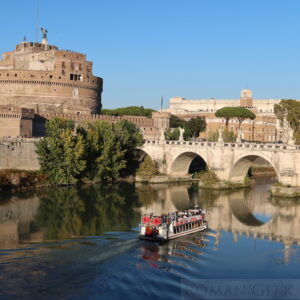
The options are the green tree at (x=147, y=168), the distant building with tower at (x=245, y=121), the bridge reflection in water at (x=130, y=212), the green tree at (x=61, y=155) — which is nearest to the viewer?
the bridge reflection in water at (x=130, y=212)

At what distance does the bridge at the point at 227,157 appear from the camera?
3328cm

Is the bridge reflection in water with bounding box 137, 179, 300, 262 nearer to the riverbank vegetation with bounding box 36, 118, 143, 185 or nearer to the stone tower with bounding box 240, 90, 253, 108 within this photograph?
the riverbank vegetation with bounding box 36, 118, 143, 185

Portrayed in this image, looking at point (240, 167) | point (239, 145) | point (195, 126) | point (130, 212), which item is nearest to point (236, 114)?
point (195, 126)

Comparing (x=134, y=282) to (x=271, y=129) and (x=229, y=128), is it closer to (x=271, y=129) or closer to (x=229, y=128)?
(x=229, y=128)

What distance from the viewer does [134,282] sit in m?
15.7

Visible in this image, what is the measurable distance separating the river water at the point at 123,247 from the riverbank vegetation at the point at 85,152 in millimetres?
3469

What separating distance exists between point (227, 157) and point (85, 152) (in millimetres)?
10102

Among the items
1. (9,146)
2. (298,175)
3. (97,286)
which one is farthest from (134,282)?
(9,146)

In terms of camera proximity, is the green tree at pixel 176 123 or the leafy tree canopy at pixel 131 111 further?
the leafy tree canopy at pixel 131 111

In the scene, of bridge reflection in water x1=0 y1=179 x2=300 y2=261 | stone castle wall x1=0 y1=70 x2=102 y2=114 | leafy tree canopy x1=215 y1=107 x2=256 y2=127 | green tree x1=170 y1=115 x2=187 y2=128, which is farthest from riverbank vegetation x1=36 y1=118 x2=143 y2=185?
leafy tree canopy x1=215 y1=107 x2=256 y2=127

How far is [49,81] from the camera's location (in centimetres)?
5400

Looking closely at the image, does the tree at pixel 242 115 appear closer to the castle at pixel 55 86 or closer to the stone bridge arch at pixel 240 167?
the castle at pixel 55 86

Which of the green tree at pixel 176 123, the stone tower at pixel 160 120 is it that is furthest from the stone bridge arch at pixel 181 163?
the green tree at pixel 176 123

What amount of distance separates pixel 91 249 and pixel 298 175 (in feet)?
60.0
